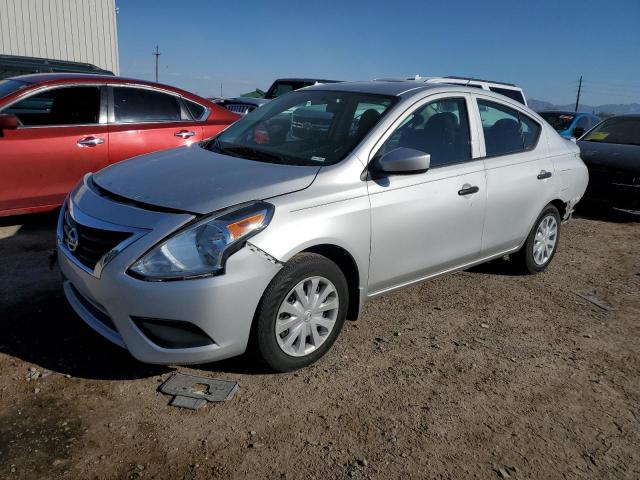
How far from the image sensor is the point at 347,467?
249 centimetres

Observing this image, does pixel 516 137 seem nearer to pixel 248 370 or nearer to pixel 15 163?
pixel 248 370

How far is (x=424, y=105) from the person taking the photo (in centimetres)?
391

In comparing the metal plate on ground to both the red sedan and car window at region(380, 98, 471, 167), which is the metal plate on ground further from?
the red sedan

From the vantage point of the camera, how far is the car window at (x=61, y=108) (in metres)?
5.47

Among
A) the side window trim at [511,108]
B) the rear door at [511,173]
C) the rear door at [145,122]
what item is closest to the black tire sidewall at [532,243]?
the rear door at [511,173]

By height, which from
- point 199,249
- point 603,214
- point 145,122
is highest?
point 145,122

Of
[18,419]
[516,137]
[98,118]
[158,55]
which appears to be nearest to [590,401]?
[516,137]

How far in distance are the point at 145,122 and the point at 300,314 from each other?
3.76 m

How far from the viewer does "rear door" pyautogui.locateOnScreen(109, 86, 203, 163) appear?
5750 mm

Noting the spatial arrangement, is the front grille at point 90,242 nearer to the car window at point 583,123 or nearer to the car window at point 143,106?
the car window at point 143,106

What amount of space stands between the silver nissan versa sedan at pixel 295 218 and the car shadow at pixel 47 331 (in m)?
0.34

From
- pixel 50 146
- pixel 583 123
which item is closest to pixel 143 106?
pixel 50 146

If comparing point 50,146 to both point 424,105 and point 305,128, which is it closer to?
point 305,128

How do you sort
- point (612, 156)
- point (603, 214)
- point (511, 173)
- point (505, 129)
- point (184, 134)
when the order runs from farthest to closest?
point (603, 214)
point (612, 156)
point (184, 134)
point (505, 129)
point (511, 173)
